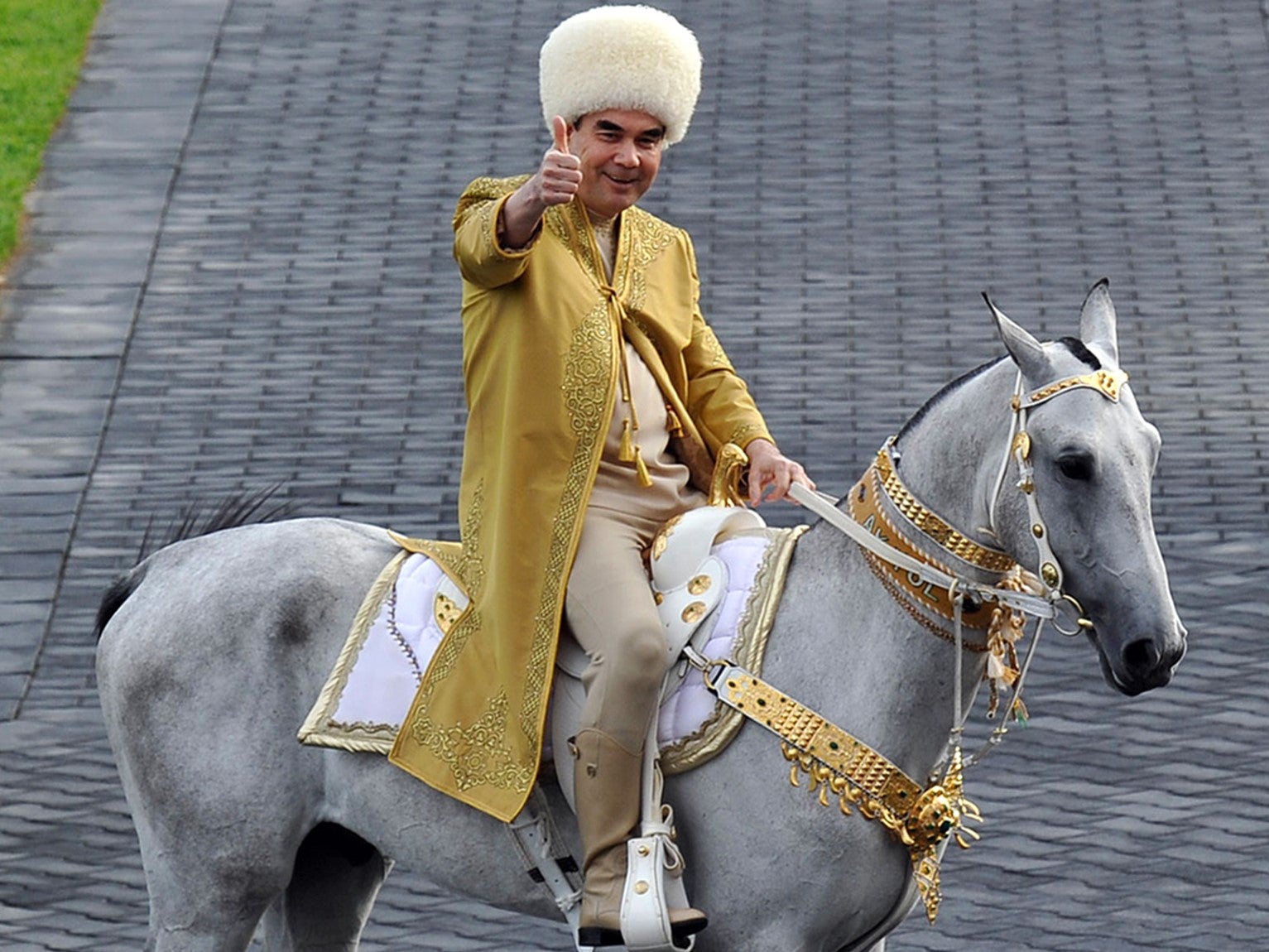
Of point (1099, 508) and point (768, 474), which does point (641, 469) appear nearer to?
point (768, 474)

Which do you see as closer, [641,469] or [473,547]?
[641,469]

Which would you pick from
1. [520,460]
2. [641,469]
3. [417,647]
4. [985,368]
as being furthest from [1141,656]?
[417,647]

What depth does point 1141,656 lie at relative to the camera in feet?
12.8

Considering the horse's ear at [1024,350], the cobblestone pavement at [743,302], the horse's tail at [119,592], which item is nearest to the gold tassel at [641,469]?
the horse's ear at [1024,350]

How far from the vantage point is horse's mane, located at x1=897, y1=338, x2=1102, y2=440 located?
4.05m

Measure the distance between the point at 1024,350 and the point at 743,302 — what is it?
7571 mm

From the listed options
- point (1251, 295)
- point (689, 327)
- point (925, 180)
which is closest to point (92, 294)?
point (925, 180)

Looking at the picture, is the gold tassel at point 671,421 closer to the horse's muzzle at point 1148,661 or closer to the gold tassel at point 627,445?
the gold tassel at point 627,445

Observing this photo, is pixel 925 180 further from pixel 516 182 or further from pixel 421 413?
pixel 516 182

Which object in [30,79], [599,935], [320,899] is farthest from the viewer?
[30,79]

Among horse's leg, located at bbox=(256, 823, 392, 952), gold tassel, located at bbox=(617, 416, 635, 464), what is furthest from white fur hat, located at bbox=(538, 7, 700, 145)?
horse's leg, located at bbox=(256, 823, 392, 952)

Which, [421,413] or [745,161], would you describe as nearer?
[421,413]

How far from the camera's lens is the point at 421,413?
1070 centimetres

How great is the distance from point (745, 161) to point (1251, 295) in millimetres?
3118
